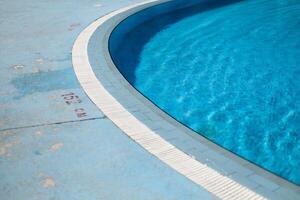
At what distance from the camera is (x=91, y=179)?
3.86 meters

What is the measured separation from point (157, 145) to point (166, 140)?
0.19 metres

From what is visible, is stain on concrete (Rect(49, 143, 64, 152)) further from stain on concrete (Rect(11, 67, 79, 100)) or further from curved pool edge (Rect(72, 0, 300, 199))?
stain on concrete (Rect(11, 67, 79, 100))

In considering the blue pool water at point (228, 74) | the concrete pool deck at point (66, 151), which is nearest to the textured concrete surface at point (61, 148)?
the concrete pool deck at point (66, 151)

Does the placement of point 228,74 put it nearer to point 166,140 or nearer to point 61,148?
point 166,140

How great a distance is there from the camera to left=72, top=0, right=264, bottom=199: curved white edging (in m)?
3.73

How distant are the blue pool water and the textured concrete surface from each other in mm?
2124

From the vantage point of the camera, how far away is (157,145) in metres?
4.51

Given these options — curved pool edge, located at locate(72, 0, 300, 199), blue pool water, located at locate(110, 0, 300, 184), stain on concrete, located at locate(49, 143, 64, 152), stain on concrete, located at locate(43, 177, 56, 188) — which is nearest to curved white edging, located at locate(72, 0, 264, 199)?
curved pool edge, located at locate(72, 0, 300, 199)

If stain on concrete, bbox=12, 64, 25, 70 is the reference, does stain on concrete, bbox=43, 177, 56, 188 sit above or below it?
above

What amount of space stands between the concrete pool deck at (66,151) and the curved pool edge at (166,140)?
5cm

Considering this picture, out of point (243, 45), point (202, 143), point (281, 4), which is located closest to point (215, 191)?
point (202, 143)

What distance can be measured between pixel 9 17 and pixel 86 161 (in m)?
8.80

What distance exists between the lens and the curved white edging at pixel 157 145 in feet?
12.2

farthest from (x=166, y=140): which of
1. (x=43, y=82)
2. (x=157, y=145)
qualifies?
(x=43, y=82)
